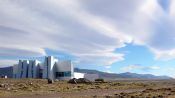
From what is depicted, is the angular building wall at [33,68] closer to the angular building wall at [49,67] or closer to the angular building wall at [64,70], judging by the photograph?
the angular building wall at [49,67]

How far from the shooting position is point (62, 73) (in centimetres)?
12738

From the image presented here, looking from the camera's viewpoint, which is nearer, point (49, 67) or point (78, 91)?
point (78, 91)

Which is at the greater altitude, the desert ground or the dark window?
the dark window

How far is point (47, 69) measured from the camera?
127375 millimetres

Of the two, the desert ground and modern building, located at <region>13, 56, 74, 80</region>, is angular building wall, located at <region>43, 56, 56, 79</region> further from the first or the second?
the desert ground

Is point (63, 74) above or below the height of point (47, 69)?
below

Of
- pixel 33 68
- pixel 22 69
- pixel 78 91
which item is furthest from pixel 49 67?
pixel 78 91

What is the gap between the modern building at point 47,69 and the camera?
125175 millimetres

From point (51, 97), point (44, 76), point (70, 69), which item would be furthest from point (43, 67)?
point (51, 97)

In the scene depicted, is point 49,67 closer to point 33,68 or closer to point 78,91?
point 33,68

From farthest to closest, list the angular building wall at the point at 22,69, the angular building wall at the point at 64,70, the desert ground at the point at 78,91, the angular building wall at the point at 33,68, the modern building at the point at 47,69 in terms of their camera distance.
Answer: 1. the angular building wall at the point at 22,69
2. the angular building wall at the point at 33,68
3. the modern building at the point at 47,69
4. the angular building wall at the point at 64,70
5. the desert ground at the point at 78,91

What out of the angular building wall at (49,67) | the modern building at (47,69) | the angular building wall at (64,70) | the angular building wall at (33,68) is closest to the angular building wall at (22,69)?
the modern building at (47,69)

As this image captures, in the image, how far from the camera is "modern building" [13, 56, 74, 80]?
12518cm

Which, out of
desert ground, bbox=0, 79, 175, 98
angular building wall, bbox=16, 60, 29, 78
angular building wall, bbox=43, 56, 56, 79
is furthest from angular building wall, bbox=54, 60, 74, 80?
desert ground, bbox=0, 79, 175, 98
